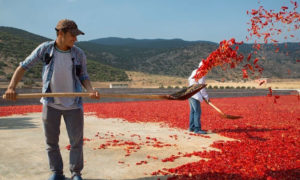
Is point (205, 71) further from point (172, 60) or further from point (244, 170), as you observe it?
point (172, 60)

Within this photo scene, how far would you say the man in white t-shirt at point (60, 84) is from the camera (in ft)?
14.2

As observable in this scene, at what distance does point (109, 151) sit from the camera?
22.6 feet

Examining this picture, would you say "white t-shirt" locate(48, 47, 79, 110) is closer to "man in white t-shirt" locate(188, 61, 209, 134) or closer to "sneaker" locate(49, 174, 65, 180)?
"sneaker" locate(49, 174, 65, 180)

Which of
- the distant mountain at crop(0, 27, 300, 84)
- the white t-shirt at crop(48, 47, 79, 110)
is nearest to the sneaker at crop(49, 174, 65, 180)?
the white t-shirt at crop(48, 47, 79, 110)

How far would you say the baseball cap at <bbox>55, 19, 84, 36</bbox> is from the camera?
4.27 meters

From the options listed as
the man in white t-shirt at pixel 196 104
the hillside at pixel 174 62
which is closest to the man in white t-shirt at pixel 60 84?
the man in white t-shirt at pixel 196 104

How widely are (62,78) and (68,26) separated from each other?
0.82m

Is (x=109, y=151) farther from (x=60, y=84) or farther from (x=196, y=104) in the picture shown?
(x=196, y=104)

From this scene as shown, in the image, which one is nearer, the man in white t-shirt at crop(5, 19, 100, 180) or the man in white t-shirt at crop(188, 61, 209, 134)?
the man in white t-shirt at crop(5, 19, 100, 180)

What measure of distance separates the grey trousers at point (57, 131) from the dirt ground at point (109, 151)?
59 cm

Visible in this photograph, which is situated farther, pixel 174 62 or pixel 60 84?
pixel 174 62

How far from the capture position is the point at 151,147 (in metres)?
7.37

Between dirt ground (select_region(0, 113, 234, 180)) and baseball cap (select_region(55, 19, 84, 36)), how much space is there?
2534 mm

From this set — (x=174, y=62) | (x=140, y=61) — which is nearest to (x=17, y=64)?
(x=140, y=61)
